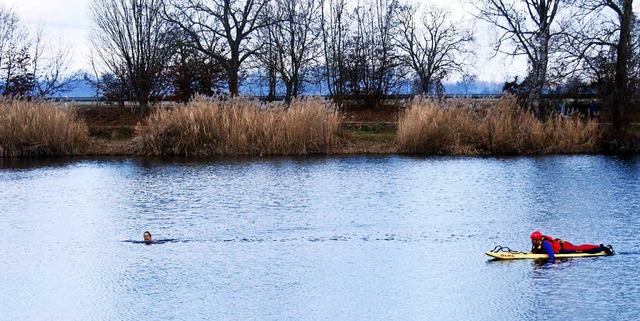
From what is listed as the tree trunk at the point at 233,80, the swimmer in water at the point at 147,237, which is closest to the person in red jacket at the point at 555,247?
the swimmer in water at the point at 147,237

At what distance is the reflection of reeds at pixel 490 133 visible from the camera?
92.4 feet

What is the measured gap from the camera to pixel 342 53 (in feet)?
142

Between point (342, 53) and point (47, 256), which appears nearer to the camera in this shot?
point (47, 256)

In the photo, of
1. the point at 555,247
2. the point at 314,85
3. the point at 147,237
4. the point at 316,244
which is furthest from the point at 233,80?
the point at 555,247

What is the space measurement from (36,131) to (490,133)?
14781 millimetres

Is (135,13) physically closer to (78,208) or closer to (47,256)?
(78,208)

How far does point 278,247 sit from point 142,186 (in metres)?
8.19

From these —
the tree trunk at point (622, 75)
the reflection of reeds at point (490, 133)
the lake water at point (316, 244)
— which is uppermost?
the tree trunk at point (622, 75)

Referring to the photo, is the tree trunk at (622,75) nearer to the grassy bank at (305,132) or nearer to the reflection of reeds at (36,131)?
the grassy bank at (305,132)

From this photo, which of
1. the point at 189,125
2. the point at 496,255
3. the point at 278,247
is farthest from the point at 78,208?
the point at 189,125

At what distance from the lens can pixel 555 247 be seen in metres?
12.2

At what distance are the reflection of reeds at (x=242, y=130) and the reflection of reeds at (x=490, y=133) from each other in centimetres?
280

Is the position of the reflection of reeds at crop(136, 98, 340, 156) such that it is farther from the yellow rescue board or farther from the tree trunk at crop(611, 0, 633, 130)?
the yellow rescue board

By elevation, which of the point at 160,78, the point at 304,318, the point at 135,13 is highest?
the point at 135,13
